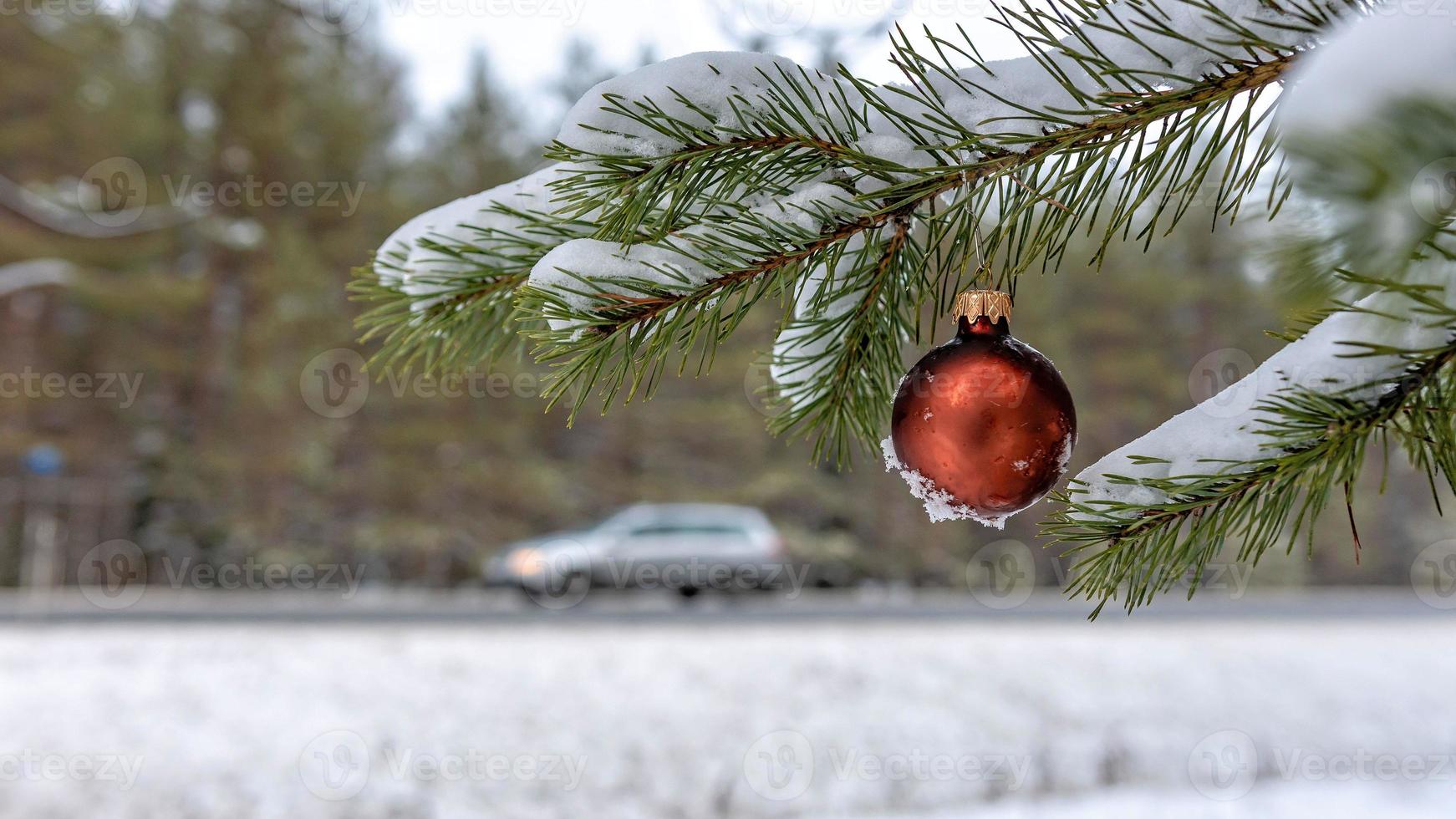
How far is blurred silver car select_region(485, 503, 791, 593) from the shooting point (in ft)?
→ 46.3

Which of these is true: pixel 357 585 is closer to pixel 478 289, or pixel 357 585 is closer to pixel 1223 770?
pixel 1223 770

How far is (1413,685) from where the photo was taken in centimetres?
812

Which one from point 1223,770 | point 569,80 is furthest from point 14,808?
point 569,80

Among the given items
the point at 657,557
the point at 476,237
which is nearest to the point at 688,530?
the point at 657,557

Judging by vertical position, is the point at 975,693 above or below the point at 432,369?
below

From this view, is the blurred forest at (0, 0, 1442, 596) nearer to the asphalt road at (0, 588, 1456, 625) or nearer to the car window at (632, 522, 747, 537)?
the asphalt road at (0, 588, 1456, 625)

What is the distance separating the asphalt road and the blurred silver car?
0.27 metres

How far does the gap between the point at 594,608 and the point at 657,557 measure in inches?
88.7

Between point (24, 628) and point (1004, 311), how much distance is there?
425 inches

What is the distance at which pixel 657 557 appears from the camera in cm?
1434

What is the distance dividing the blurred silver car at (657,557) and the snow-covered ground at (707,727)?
17.0 feet

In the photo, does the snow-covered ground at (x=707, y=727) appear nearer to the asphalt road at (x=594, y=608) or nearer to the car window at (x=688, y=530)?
the asphalt road at (x=594, y=608)

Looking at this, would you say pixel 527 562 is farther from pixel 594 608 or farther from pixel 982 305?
pixel 982 305

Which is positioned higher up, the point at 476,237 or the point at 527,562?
the point at 476,237
